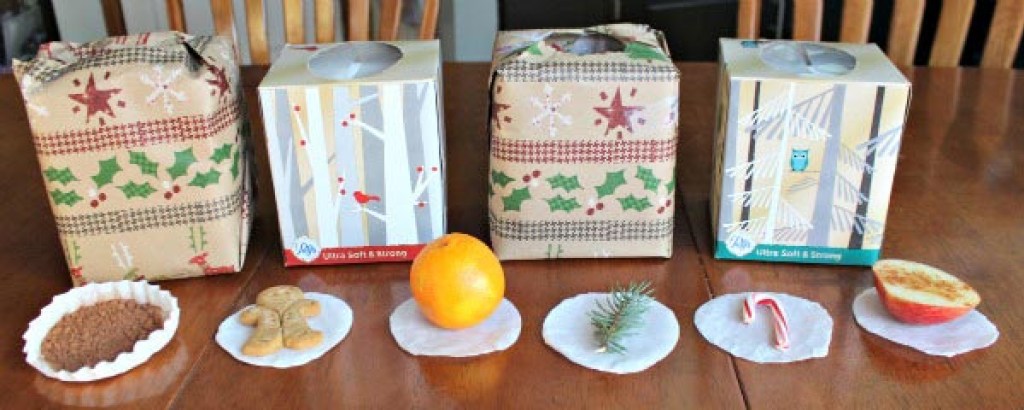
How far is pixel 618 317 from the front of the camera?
0.81 metres

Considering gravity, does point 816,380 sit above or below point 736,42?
below

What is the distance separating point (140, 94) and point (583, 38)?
1.40 feet

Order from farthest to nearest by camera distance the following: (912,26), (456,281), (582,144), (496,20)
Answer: (496,20), (912,26), (582,144), (456,281)

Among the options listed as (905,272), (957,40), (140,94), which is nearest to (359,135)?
(140,94)

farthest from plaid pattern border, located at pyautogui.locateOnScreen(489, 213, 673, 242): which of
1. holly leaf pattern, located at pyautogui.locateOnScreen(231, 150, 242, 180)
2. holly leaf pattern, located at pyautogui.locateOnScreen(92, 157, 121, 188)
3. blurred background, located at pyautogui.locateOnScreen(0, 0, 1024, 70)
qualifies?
blurred background, located at pyautogui.locateOnScreen(0, 0, 1024, 70)

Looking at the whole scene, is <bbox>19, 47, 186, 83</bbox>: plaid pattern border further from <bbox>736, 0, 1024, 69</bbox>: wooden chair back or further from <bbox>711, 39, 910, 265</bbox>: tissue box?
<bbox>736, 0, 1024, 69</bbox>: wooden chair back

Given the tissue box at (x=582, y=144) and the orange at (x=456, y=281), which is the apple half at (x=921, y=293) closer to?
the tissue box at (x=582, y=144)

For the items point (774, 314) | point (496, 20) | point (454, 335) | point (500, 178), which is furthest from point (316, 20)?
point (496, 20)

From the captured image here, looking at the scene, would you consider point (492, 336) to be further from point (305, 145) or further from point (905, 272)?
point (905, 272)

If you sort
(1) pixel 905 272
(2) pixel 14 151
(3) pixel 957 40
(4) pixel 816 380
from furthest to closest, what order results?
(3) pixel 957 40 → (2) pixel 14 151 → (1) pixel 905 272 → (4) pixel 816 380

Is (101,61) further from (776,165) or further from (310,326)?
(776,165)

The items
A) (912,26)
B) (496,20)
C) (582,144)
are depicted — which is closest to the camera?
(582,144)

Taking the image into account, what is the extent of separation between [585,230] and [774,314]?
20 centimetres

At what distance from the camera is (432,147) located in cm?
89
